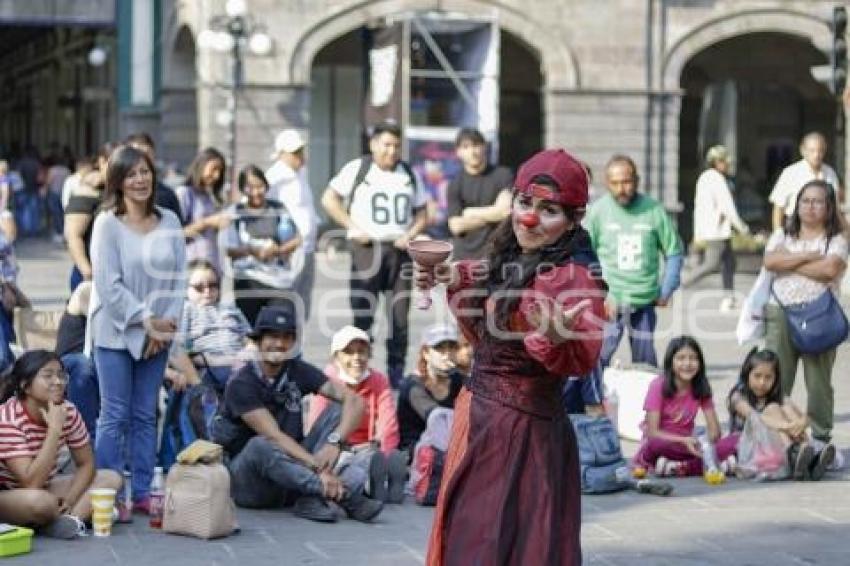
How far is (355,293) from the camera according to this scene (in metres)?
14.0

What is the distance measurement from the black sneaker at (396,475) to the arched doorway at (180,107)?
26489 millimetres

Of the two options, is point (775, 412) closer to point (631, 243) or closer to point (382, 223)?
point (631, 243)

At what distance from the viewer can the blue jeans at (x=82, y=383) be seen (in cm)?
1027

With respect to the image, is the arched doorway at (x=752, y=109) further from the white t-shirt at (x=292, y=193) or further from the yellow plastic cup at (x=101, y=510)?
the yellow plastic cup at (x=101, y=510)

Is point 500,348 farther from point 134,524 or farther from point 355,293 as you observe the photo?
point 355,293

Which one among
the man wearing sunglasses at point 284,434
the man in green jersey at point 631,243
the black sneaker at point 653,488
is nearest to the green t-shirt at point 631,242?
the man in green jersey at point 631,243

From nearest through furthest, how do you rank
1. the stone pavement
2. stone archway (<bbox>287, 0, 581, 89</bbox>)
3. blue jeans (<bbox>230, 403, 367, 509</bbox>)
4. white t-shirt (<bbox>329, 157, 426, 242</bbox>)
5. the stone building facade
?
the stone pavement
blue jeans (<bbox>230, 403, 367, 509</bbox>)
white t-shirt (<bbox>329, 157, 426, 242</bbox>)
stone archway (<bbox>287, 0, 581, 89</bbox>)
the stone building facade

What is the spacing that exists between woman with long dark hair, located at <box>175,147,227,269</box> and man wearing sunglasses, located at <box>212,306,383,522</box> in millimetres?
3013

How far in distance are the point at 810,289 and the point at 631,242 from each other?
4.83 ft

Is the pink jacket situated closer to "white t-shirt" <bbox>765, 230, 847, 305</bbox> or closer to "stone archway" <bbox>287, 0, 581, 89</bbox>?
"white t-shirt" <bbox>765, 230, 847, 305</bbox>

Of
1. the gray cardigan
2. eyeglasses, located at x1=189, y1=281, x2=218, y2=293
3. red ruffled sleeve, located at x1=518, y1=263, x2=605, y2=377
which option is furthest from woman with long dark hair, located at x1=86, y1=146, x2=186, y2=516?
red ruffled sleeve, located at x1=518, y1=263, x2=605, y2=377

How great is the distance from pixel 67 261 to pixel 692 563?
22.2 metres

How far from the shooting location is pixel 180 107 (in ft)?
121

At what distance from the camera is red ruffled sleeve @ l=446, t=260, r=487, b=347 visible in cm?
616
